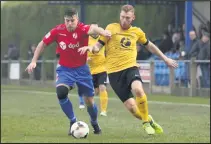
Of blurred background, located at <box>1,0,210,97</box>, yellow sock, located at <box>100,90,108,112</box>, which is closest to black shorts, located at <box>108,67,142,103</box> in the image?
yellow sock, located at <box>100,90,108,112</box>

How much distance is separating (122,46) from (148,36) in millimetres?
19234

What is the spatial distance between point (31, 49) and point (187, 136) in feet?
76.1

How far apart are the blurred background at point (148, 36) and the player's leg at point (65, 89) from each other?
11.6 meters

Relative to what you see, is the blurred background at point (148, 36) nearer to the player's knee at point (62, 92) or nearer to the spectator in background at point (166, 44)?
the spectator in background at point (166, 44)

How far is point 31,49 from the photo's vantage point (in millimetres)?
34406

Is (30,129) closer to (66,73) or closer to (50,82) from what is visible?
(66,73)

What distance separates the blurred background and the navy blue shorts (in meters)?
11.3

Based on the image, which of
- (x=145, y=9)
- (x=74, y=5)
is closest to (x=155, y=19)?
(x=145, y=9)

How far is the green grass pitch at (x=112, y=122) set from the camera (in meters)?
11.5

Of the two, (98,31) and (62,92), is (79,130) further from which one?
(98,31)

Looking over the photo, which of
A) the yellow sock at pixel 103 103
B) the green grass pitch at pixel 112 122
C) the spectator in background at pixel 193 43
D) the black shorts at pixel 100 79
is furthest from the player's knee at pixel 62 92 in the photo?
the spectator in background at pixel 193 43

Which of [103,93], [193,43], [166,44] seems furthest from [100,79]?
[166,44]

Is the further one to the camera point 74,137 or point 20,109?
point 20,109

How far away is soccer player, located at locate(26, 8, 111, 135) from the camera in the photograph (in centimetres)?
1196
